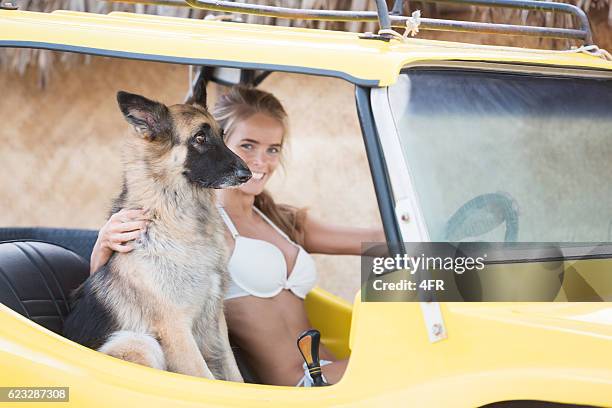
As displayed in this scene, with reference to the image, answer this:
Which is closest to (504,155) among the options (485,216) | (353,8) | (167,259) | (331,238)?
(485,216)

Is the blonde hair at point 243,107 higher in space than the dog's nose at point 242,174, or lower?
higher

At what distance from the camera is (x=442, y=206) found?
7.11 ft

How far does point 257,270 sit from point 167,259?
0.58 meters

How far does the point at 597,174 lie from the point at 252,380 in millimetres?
1241

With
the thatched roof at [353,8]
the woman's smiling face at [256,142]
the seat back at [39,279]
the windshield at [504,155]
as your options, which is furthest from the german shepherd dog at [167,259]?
the thatched roof at [353,8]

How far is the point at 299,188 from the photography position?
21.6 feet

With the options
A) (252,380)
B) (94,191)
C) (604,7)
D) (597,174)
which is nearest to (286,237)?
(252,380)

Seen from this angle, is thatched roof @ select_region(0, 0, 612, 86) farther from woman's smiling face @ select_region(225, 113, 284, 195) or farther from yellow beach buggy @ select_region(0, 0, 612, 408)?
yellow beach buggy @ select_region(0, 0, 612, 408)

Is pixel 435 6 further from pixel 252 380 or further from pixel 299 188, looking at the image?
pixel 252 380

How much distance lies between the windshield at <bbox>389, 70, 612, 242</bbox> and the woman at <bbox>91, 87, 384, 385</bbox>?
2.90ft

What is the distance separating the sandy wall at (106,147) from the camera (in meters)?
6.45

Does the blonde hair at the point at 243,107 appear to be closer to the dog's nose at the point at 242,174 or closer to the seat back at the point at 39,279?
the dog's nose at the point at 242,174

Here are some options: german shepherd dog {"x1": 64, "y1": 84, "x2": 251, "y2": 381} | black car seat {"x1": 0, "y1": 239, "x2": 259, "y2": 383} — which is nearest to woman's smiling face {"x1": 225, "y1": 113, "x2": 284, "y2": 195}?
german shepherd dog {"x1": 64, "y1": 84, "x2": 251, "y2": 381}

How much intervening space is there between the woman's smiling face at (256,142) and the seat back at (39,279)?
615mm
